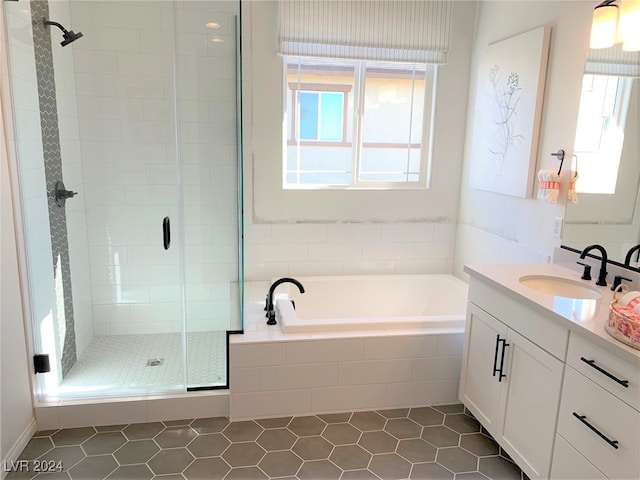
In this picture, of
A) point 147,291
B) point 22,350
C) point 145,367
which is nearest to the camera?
point 22,350

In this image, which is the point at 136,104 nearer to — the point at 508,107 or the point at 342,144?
the point at 342,144

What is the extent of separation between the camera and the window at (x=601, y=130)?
6.89 ft

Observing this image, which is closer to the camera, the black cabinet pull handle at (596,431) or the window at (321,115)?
the black cabinet pull handle at (596,431)

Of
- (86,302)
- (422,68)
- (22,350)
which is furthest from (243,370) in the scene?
(422,68)

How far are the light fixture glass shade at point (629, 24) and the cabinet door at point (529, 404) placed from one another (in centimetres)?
136

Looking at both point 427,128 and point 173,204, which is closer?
point 173,204

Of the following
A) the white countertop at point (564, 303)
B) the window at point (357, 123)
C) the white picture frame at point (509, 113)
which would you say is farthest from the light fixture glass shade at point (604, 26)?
the window at point (357, 123)

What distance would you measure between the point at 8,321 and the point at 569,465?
240cm

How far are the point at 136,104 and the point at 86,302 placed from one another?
1330 mm

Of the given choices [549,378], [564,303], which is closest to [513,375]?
[549,378]

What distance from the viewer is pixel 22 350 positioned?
7.25ft

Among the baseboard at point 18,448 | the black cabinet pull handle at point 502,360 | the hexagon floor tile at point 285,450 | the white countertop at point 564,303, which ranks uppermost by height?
→ the white countertop at point 564,303

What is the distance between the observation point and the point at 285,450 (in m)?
2.24

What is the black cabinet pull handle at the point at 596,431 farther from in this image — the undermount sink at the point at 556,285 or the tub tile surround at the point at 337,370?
→ the tub tile surround at the point at 337,370
